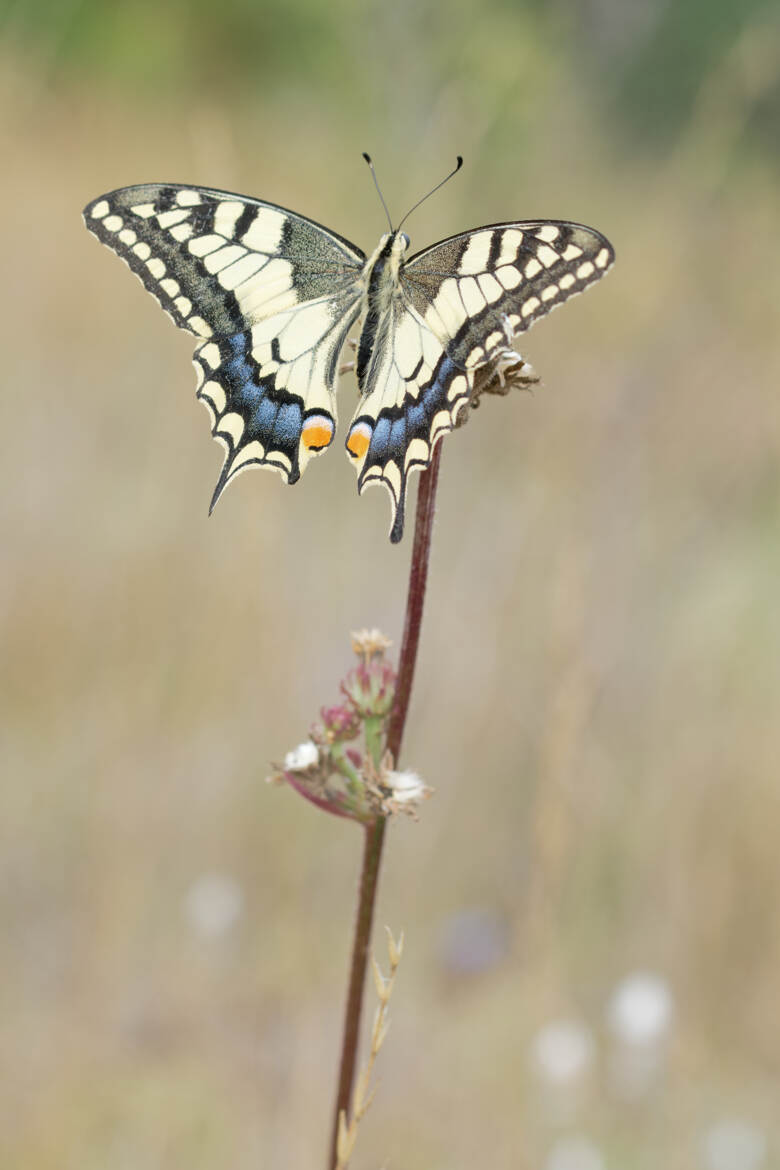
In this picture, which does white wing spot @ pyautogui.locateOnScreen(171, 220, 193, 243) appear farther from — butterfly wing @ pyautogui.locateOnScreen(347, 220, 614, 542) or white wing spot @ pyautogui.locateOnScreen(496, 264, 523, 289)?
white wing spot @ pyautogui.locateOnScreen(496, 264, 523, 289)

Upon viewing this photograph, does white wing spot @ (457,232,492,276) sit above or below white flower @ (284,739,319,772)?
above

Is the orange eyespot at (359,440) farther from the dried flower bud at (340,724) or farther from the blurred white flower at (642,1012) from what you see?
the blurred white flower at (642,1012)

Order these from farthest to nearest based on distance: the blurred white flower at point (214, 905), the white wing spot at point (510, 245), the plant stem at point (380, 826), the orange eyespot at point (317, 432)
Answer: the blurred white flower at point (214, 905), the orange eyespot at point (317, 432), the white wing spot at point (510, 245), the plant stem at point (380, 826)

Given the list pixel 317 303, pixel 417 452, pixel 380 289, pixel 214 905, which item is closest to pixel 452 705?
pixel 214 905

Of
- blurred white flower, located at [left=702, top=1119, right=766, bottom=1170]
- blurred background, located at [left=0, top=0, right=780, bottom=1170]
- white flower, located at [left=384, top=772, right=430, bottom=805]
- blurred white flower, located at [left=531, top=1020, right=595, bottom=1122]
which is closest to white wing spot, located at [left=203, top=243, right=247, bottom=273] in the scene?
blurred background, located at [left=0, top=0, right=780, bottom=1170]

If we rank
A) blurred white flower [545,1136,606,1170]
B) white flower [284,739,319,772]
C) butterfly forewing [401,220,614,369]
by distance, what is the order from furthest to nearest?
blurred white flower [545,1136,606,1170] < butterfly forewing [401,220,614,369] < white flower [284,739,319,772]

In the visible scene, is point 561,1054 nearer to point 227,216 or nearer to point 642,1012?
point 642,1012

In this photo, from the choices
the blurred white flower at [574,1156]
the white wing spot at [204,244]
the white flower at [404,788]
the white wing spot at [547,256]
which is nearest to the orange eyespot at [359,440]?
the white wing spot at [547,256]

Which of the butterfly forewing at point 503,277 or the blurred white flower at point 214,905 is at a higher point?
the butterfly forewing at point 503,277
